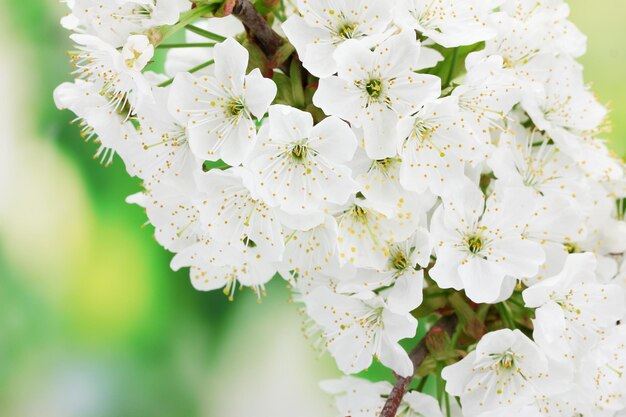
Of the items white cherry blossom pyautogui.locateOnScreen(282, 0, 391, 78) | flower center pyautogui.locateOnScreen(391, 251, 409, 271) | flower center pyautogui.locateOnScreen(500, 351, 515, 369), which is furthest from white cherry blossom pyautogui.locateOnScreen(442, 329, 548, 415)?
white cherry blossom pyautogui.locateOnScreen(282, 0, 391, 78)

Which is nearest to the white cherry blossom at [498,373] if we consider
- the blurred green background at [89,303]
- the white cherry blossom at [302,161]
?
the white cherry blossom at [302,161]

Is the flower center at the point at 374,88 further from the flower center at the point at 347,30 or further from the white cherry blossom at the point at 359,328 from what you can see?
the white cherry blossom at the point at 359,328

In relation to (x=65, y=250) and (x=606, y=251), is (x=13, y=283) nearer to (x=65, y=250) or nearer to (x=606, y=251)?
(x=65, y=250)

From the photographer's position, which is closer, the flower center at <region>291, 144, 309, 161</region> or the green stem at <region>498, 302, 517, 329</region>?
the flower center at <region>291, 144, 309, 161</region>

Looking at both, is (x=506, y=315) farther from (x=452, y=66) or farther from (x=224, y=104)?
(x=224, y=104)

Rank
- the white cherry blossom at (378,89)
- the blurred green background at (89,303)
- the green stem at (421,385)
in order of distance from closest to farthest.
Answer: the white cherry blossom at (378,89) → the green stem at (421,385) → the blurred green background at (89,303)

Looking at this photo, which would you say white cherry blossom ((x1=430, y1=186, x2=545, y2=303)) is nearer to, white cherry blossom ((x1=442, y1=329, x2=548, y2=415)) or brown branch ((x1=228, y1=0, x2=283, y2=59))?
white cherry blossom ((x1=442, y1=329, x2=548, y2=415))

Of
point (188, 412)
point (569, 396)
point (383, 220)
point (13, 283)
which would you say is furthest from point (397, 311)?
point (13, 283)
